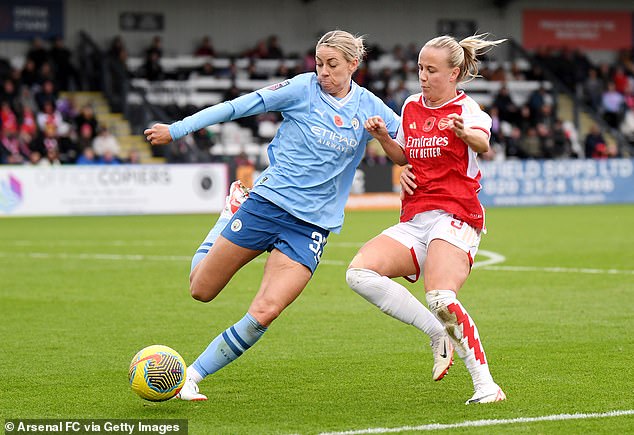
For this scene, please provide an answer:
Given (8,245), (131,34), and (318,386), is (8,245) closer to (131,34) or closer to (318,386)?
(318,386)

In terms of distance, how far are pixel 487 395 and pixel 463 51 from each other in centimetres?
202

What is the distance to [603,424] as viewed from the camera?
5.77 m

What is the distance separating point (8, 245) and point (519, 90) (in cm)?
2397

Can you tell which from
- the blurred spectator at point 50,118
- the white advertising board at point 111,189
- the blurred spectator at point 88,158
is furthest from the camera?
the blurred spectator at point 50,118

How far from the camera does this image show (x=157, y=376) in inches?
252

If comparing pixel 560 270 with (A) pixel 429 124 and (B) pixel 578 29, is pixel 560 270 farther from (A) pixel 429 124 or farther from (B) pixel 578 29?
(B) pixel 578 29

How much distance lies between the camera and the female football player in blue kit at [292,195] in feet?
21.8

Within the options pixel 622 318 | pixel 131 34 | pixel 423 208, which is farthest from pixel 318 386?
pixel 131 34

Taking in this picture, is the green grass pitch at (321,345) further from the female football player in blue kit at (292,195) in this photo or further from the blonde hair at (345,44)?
the blonde hair at (345,44)

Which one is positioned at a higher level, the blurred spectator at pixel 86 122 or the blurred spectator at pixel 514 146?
the blurred spectator at pixel 86 122

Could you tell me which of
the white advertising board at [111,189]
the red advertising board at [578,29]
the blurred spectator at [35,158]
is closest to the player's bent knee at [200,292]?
the white advertising board at [111,189]

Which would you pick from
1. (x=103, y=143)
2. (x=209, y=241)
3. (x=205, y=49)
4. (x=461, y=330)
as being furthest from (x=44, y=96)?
(x=461, y=330)

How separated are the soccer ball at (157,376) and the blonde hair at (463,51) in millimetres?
2376

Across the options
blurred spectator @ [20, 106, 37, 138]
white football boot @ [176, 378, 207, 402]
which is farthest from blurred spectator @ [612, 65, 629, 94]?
white football boot @ [176, 378, 207, 402]
